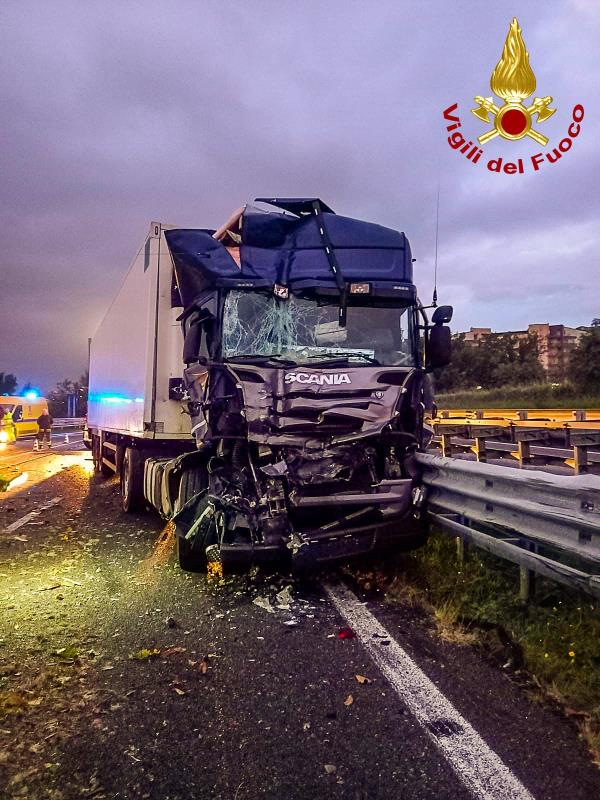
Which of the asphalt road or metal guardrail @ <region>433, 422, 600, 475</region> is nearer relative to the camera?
the asphalt road

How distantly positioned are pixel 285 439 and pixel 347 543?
1.04 metres

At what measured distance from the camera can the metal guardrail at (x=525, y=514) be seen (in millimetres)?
3408

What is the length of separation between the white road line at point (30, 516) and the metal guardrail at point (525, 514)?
237 inches

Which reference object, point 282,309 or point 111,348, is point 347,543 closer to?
point 282,309

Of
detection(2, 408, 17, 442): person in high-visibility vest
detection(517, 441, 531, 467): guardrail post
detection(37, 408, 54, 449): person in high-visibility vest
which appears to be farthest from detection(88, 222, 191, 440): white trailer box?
detection(2, 408, 17, 442): person in high-visibility vest

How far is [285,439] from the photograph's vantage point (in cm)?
509

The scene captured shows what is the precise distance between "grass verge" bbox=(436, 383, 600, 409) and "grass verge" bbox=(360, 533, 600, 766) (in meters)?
37.4

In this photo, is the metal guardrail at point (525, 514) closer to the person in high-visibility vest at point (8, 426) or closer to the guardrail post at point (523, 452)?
the guardrail post at point (523, 452)

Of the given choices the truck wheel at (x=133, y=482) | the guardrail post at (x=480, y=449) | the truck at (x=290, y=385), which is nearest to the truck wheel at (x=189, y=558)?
the truck at (x=290, y=385)

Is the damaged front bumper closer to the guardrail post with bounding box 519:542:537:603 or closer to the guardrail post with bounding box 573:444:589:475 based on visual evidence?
the guardrail post with bounding box 519:542:537:603

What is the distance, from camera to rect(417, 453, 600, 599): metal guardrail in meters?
3.41

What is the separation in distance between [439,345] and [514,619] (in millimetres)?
3013

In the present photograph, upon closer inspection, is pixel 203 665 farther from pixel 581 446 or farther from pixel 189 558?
pixel 581 446

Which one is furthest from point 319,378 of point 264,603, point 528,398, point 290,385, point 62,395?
point 62,395
